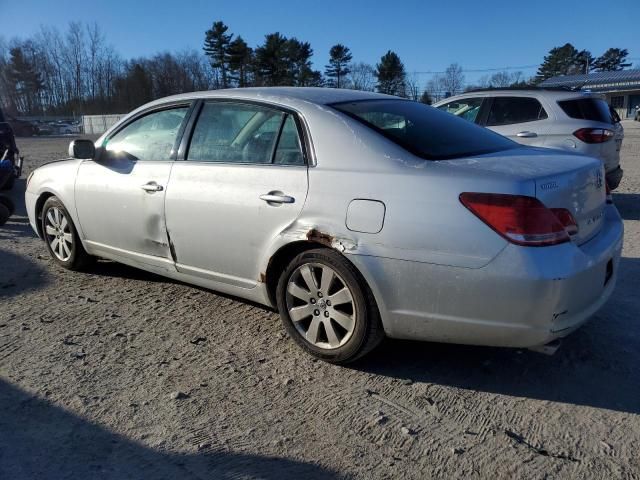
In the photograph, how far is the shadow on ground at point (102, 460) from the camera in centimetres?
227

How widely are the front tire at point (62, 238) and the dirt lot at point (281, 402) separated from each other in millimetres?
876

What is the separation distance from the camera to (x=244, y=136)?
360 centimetres

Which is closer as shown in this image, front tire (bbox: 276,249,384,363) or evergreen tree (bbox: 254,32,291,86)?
front tire (bbox: 276,249,384,363)

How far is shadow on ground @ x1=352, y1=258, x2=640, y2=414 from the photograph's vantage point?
2881 millimetres

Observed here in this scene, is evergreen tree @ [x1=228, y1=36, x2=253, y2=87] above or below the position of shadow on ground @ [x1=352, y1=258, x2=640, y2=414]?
above

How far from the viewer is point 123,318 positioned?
3926mm

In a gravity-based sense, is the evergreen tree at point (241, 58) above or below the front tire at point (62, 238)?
above

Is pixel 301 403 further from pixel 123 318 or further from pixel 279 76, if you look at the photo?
pixel 279 76

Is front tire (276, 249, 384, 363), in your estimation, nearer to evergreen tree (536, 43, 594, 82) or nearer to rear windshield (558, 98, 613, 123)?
rear windshield (558, 98, 613, 123)

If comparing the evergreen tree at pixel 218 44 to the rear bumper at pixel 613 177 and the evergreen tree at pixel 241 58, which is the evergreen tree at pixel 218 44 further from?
the rear bumper at pixel 613 177

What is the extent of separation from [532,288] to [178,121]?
2.78 meters

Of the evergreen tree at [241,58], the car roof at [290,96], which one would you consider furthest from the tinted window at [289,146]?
the evergreen tree at [241,58]

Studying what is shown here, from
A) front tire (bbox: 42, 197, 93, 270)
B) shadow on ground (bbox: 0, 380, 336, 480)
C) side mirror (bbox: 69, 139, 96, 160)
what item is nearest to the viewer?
shadow on ground (bbox: 0, 380, 336, 480)

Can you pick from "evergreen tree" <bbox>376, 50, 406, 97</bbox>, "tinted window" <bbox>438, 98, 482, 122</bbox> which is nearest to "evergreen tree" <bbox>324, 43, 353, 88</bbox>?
"evergreen tree" <bbox>376, 50, 406, 97</bbox>
